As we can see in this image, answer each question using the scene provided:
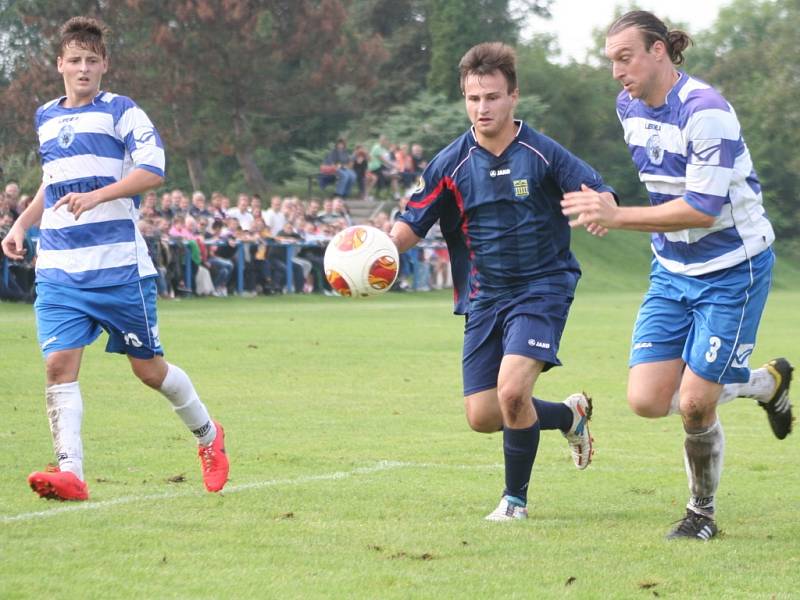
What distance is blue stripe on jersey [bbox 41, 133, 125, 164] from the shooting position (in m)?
7.20

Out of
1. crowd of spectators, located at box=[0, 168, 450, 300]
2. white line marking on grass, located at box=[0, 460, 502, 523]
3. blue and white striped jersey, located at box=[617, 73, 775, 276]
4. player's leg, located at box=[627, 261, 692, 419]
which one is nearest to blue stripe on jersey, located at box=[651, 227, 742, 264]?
blue and white striped jersey, located at box=[617, 73, 775, 276]

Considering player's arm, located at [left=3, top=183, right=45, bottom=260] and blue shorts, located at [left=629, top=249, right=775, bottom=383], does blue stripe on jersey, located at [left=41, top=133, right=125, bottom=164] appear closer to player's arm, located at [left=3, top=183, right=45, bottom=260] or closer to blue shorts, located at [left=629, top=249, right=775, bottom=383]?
player's arm, located at [left=3, top=183, right=45, bottom=260]

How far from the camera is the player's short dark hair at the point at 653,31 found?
641 centimetres

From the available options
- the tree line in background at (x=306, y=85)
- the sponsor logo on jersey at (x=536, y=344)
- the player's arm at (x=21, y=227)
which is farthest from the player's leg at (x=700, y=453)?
the tree line in background at (x=306, y=85)

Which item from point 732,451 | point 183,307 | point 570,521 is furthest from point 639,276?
point 570,521

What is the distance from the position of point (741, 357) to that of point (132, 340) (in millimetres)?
3000

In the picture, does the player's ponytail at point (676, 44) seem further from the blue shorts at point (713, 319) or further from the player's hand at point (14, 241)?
the player's hand at point (14, 241)

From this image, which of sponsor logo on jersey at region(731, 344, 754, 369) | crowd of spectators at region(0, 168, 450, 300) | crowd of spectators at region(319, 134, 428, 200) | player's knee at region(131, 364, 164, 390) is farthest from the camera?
crowd of spectators at region(319, 134, 428, 200)

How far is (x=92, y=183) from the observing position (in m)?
7.22

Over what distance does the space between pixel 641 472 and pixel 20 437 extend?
3962mm

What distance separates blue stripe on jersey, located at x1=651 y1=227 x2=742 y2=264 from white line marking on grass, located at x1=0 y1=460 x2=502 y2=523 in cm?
238

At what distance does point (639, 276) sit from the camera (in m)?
45.5

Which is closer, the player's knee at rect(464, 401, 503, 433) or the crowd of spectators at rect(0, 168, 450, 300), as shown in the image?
the player's knee at rect(464, 401, 503, 433)

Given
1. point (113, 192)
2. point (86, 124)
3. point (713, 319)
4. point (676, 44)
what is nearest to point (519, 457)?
point (713, 319)
